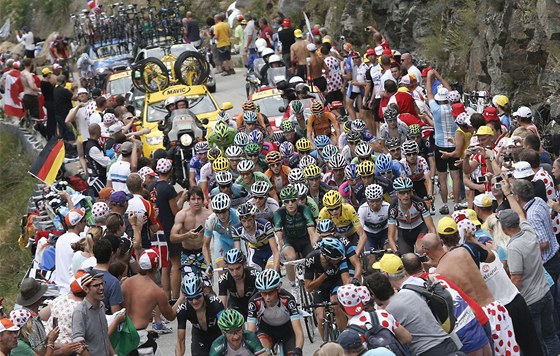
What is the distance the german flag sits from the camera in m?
18.6

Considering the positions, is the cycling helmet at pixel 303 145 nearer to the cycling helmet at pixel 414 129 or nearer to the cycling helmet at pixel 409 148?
the cycling helmet at pixel 409 148

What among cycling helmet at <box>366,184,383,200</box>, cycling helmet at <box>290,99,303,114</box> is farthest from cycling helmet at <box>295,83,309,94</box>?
cycling helmet at <box>366,184,383,200</box>

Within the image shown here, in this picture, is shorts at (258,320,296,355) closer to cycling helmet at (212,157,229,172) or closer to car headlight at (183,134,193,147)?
cycling helmet at (212,157,229,172)

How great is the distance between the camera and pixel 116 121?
2089 centimetres

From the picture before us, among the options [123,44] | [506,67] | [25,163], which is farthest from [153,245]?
[123,44]

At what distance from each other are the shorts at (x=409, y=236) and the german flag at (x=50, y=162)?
21.3 feet

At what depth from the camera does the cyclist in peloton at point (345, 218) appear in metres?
14.1

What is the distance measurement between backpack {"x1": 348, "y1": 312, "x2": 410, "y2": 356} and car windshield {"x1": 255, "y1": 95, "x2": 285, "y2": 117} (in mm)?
14004

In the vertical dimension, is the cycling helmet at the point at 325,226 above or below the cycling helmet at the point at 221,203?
above

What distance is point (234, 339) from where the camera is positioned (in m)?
11.0

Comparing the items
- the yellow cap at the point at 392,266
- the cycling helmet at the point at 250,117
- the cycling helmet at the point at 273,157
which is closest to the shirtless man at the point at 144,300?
the yellow cap at the point at 392,266

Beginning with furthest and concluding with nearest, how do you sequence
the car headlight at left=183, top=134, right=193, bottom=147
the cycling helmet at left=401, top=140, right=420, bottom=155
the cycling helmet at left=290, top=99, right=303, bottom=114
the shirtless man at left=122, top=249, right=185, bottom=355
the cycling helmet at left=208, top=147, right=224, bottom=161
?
the car headlight at left=183, top=134, right=193, bottom=147, the cycling helmet at left=290, top=99, right=303, bottom=114, the cycling helmet at left=208, top=147, right=224, bottom=161, the cycling helmet at left=401, top=140, right=420, bottom=155, the shirtless man at left=122, top=249, right=185, bottom=355

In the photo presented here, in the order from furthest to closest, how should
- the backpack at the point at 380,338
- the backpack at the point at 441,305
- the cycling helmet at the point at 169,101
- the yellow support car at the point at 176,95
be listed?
1. the yellow support car at the point at 176,95
2. the cycling helmet at the point at 169,101
3. the backpack at the point at 441,305
4. the backpack at the point at 380,338

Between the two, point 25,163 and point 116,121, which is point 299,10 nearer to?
point 25,163
